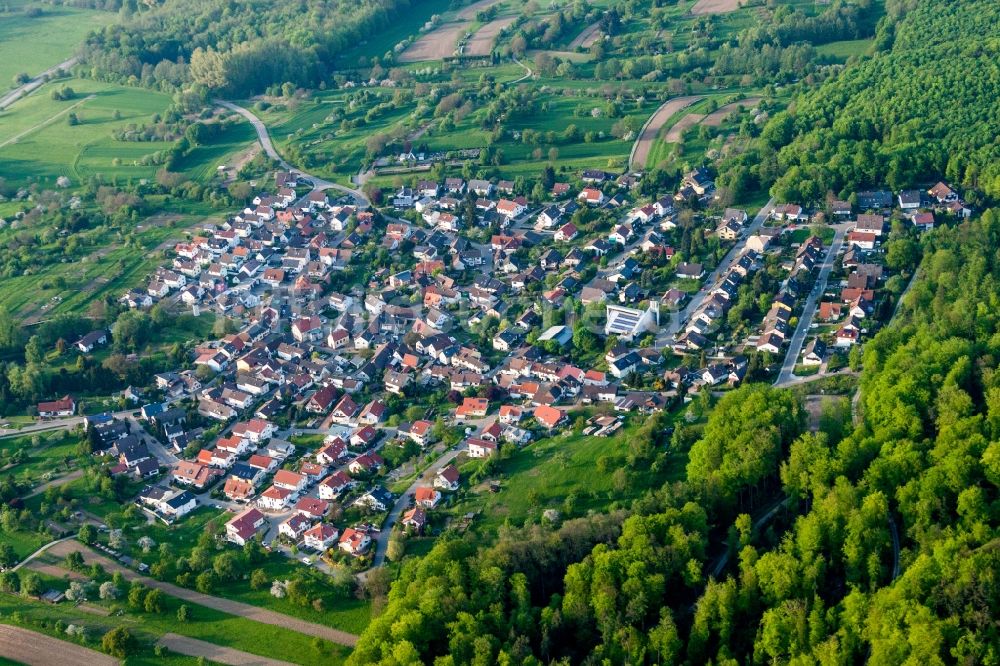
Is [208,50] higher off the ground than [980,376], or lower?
higher

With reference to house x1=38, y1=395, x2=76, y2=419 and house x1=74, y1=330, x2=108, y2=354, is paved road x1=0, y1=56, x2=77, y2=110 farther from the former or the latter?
house x1=38, y1=395, x2=76, y2=419

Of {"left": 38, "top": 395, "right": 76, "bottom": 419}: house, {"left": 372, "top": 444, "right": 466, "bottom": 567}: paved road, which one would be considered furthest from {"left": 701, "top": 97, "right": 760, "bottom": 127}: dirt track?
{"left": 38, "top": 395, "right": 76, "bottom": 419}: house

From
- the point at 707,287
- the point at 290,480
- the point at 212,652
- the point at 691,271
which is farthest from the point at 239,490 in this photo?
the point at 691,271

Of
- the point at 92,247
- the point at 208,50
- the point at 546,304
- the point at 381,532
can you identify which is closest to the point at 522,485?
the point at 381,532

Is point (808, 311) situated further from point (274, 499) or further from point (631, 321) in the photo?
point (274, 499)

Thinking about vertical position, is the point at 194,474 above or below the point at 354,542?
above

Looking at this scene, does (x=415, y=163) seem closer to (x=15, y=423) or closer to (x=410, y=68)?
(x=410, y=68)
